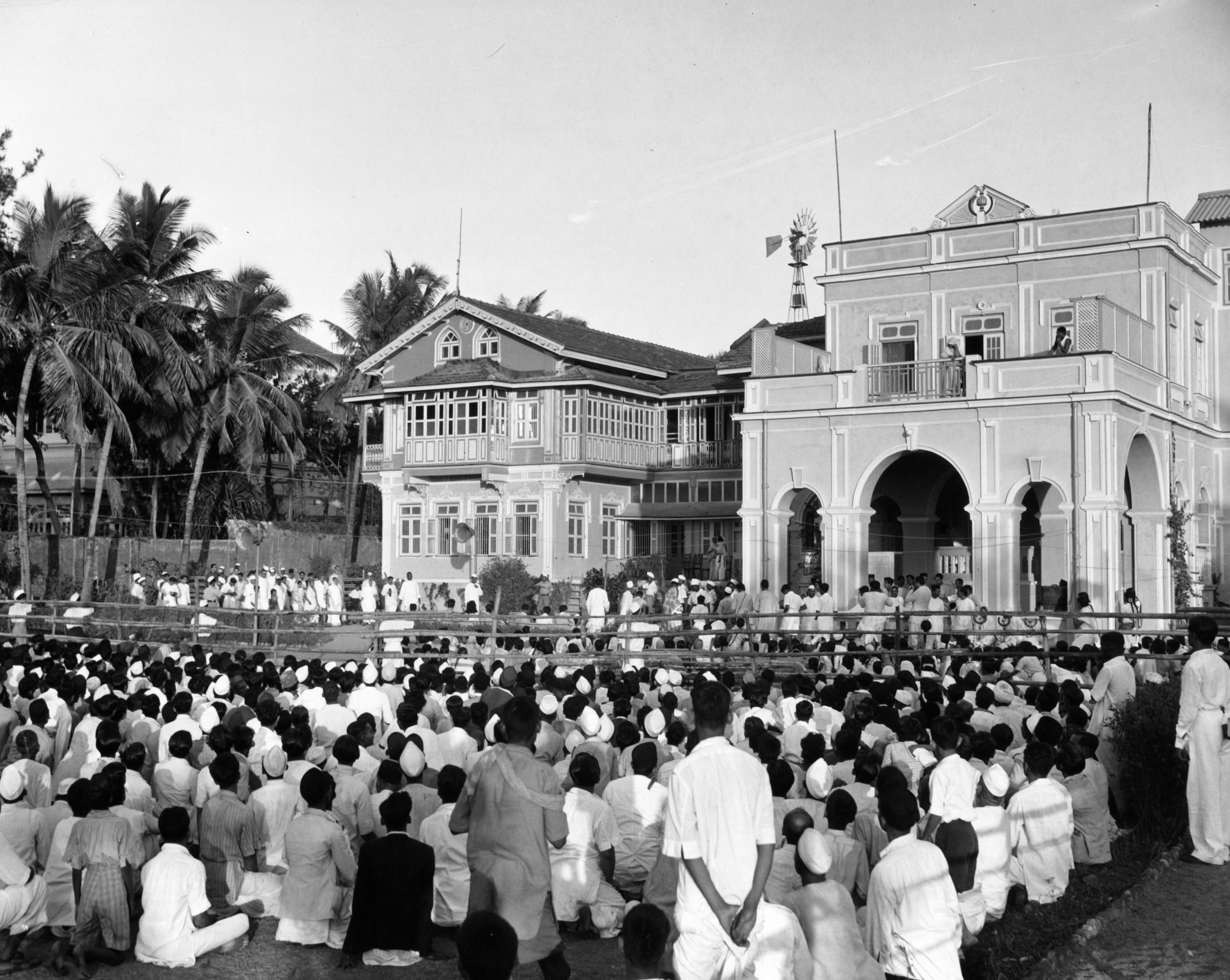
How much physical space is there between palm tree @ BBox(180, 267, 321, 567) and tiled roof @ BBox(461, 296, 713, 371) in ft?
27.0

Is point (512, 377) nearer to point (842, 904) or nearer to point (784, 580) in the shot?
point (784, 580)

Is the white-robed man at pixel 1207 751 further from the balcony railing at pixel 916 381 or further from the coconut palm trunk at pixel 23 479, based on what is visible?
the coconut palm trunk at pixel 23 479

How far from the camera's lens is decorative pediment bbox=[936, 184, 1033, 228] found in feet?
98.2

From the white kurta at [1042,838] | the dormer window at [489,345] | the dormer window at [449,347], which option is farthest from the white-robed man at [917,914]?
the dormer window at [449,347]

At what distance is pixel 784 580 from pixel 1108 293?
360 inches

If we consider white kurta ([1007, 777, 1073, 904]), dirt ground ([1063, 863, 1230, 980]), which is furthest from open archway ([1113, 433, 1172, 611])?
white kurta ([1007, 777, 1073, 904])

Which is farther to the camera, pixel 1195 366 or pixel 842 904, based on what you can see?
pixel 1195 366

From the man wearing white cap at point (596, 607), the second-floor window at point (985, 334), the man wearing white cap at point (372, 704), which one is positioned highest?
the second-floor window at point (985, 334)

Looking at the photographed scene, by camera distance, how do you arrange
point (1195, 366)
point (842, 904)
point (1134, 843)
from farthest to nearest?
point (1195, 366) < point (1134, 843) < point (842, 904)

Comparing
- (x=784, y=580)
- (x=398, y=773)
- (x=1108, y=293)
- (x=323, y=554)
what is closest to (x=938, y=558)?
(x=784, y=580)

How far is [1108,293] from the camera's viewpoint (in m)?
28.7

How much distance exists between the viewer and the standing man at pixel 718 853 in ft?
18.1

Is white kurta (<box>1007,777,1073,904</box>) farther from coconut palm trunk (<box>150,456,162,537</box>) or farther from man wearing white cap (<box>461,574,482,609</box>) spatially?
coconut palm trunk (<box>150,456,162,537</box>)

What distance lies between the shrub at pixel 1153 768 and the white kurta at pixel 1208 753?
617mm
